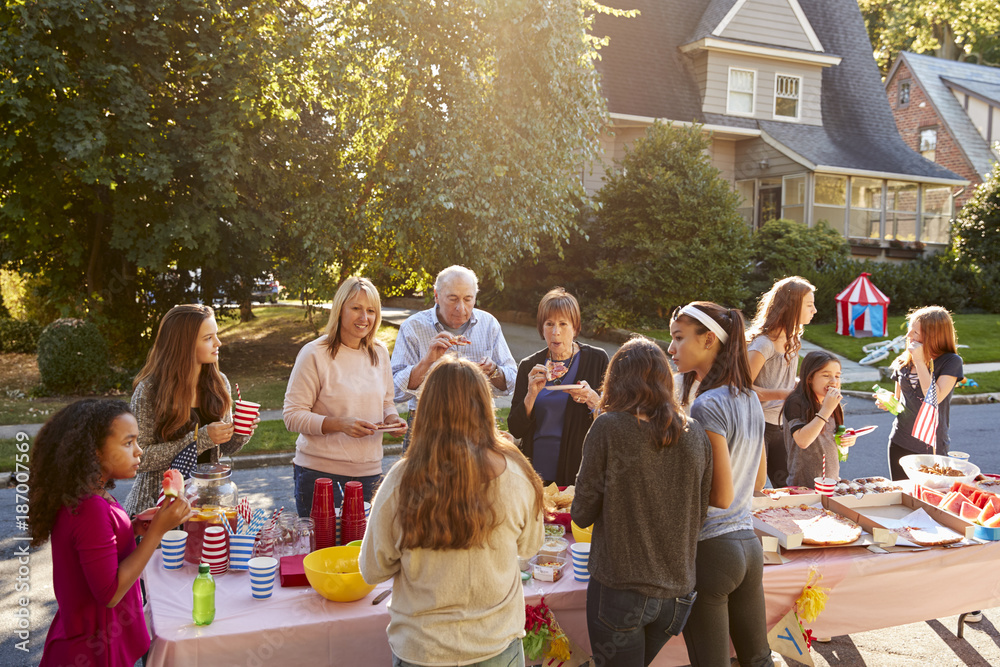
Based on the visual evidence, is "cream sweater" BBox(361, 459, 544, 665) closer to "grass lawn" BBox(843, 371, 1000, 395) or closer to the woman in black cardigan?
the woman in black cardigan

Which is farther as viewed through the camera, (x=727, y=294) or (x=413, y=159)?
(x=727, y=294)

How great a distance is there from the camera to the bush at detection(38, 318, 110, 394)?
1171 cm

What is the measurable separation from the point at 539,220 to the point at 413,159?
2.58 m

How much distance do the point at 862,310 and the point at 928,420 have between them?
1336 cm

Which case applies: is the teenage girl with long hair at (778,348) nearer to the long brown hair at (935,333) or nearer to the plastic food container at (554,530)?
the long brown hair at (935,333)

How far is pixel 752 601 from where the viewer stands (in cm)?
305

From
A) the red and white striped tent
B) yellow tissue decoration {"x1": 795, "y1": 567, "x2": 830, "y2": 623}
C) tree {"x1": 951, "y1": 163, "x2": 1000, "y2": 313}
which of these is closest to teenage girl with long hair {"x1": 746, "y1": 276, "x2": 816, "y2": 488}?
yellow tissue decoration {"x1": 795, "y1": 567, "x2": 830, "y2": 623}

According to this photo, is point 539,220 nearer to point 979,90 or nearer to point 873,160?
point 873,160

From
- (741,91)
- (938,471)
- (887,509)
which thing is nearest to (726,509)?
(887,509)

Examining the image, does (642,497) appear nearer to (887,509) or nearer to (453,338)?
(453,338)

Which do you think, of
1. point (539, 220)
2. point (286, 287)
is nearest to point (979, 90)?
point (539, 220)

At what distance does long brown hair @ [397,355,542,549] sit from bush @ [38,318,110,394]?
11.5 meters

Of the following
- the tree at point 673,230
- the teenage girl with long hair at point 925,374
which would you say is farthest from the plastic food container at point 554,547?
the tree at point 673,230

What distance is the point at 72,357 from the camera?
11727mm
